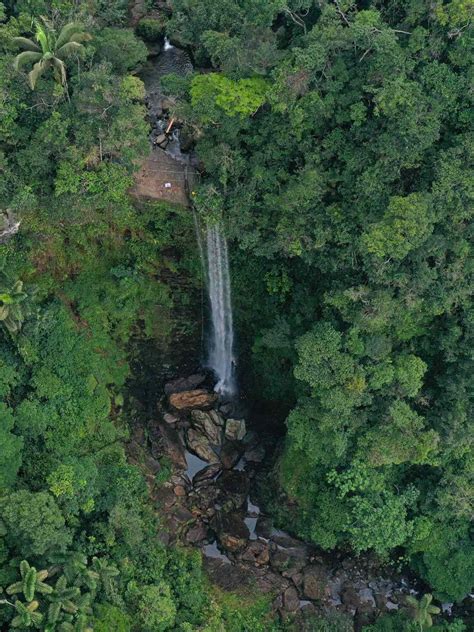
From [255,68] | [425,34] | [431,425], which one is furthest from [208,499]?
[425,34]

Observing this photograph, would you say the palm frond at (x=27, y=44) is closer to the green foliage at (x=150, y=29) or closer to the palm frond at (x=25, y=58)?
the palm frond at (x=25, y=58)

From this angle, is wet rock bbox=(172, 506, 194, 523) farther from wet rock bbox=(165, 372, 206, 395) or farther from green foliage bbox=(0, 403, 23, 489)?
green foliage bbox=(0, 403, 23, 489)

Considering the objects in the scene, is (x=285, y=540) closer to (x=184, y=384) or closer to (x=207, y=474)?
(x=207, y=474)

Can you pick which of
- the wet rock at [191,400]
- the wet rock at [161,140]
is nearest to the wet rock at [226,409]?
the wet rock at [191,400]

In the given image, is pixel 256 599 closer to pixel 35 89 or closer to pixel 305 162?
pixel 305 162

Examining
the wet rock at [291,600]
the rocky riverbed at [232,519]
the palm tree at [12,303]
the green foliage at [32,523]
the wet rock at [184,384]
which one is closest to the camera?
the green foliage at [32,523]

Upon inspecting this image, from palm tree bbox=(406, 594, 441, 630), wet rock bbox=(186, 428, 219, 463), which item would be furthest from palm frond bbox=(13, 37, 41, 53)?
palm tree bbox=(406, 594, 441, 630)

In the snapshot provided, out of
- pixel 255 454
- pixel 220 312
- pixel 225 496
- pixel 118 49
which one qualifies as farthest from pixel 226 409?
pixel 118 49
